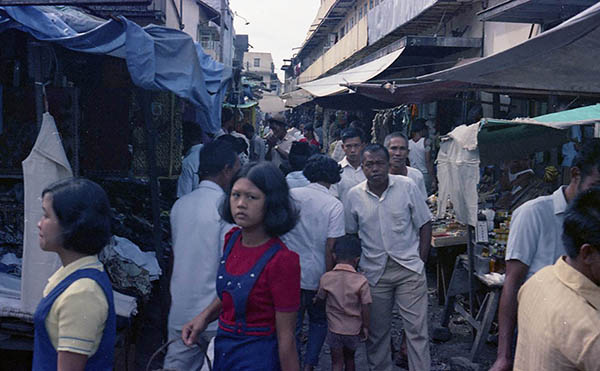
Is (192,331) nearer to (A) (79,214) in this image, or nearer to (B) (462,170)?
(A) (79,214)

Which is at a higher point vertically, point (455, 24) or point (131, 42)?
point (455, 24)

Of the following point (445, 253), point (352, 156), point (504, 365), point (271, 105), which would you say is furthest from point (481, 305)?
point (271, 105)

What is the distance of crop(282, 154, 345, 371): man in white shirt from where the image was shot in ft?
14.0

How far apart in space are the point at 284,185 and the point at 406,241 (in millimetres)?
2018

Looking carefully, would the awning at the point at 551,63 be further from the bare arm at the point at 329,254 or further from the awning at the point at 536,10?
the awning at the point at 536,10

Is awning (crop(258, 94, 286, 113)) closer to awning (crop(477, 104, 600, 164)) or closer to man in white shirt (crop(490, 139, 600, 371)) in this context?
awning (crop(477, 104, 600, 164))

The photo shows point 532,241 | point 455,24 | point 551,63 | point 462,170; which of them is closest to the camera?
point 532,241

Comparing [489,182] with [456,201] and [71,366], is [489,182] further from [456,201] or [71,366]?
[71,366]

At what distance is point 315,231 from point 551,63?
6.99 feet

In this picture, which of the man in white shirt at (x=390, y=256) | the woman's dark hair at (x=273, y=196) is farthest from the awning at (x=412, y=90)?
the woman's dark hair at (x=273, y=196)

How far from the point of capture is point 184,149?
24.1ft

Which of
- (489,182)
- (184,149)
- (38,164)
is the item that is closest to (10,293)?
(38,164)

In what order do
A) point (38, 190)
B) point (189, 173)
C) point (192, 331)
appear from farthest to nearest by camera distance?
point (189, 173), point (38, 190), point (192, 331)

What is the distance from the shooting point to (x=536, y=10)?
8367mm
